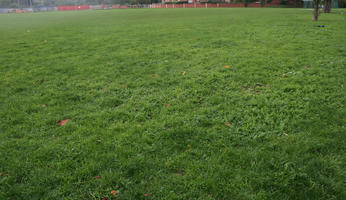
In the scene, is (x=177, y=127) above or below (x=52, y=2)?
below

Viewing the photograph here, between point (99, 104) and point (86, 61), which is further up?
point (86, 61)

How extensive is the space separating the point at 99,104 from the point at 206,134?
7.73ft

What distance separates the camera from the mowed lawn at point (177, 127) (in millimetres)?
2801

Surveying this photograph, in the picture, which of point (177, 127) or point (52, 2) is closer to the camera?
point (177, 127)

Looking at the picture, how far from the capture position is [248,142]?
3.50 meters

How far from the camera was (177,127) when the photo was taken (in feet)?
12.7

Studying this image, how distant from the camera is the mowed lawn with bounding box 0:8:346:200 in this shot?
280 cm

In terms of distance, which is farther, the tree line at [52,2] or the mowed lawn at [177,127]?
the tree line at [52,2]

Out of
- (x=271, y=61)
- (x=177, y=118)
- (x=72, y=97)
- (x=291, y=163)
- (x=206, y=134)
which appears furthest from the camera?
(x=271, y=61)

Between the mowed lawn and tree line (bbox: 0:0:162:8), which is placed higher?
tree line (bbox: 0:0:162:8)

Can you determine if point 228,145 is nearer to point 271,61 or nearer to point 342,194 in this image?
point 342,194

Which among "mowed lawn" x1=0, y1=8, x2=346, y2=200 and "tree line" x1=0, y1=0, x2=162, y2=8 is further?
"tree line" x1=0, y1=0, x2=162, y2=8

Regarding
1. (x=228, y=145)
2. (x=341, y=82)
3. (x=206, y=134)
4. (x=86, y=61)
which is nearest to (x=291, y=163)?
(x=228, y=145)

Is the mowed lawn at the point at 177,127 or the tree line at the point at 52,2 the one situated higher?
the tree line at the point at 52,2
